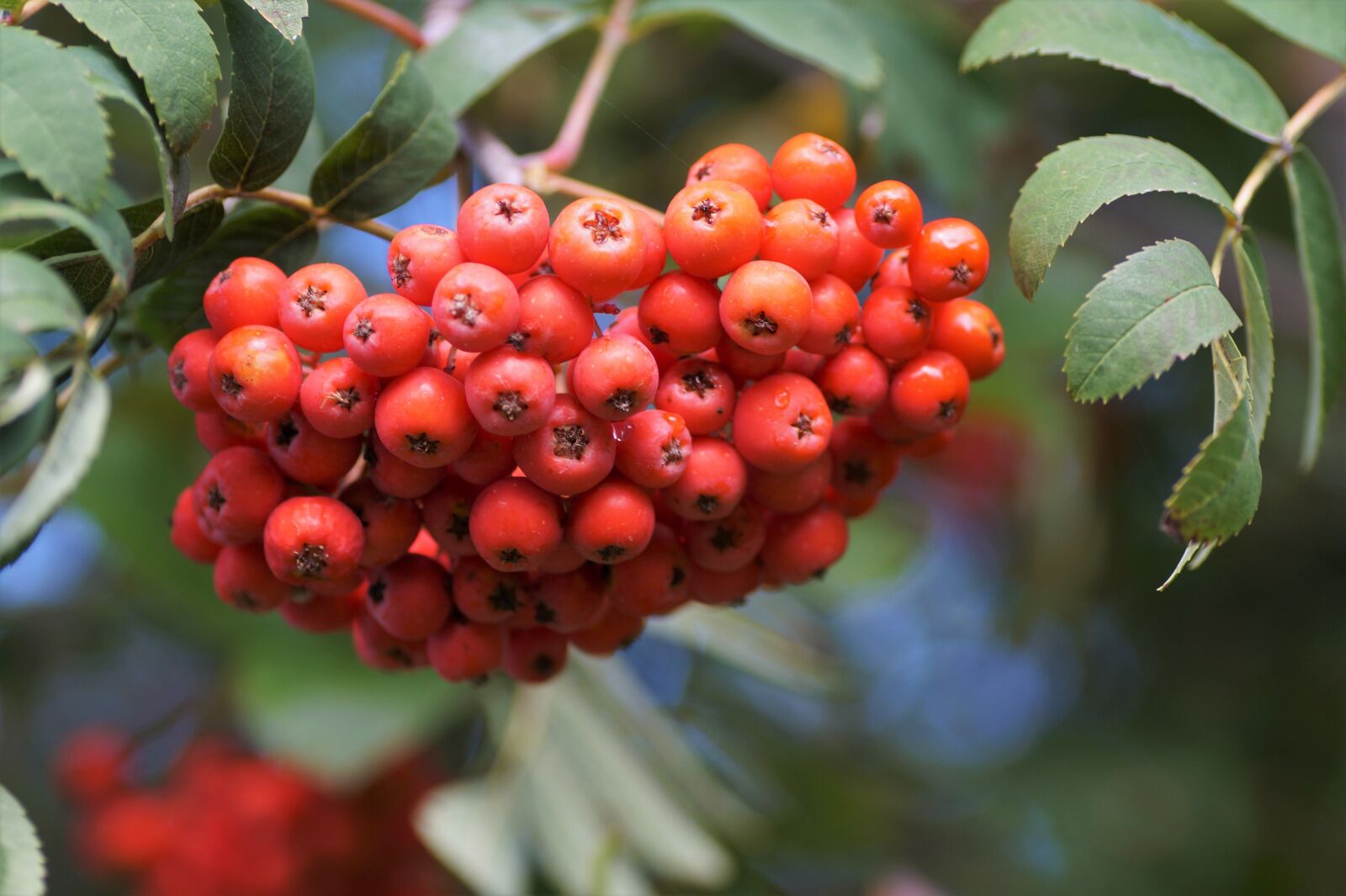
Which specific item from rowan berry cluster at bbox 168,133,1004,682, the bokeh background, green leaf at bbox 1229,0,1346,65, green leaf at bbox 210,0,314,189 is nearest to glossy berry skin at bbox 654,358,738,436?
rowan berry cluster at bbox 168,133,1004,682

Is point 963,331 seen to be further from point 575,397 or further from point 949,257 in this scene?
point 575,397

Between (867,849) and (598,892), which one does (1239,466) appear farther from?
(867,849)

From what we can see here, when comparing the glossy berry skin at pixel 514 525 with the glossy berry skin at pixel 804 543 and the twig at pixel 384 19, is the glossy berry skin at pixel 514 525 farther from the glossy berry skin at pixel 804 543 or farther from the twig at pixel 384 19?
the twig at pixel 384 19

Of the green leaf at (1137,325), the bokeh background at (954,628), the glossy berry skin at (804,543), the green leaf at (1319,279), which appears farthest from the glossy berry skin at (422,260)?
the bokeh background at (954,628)

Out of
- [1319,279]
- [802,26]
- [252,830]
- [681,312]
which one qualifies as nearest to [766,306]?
[681,312]

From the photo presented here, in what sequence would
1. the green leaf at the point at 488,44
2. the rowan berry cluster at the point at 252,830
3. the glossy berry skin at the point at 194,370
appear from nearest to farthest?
1. the glossy berry skin at the point at 194,370
2. the green leaf at the point at 488,44
3. the rowan berry cluster at the point at 252,830

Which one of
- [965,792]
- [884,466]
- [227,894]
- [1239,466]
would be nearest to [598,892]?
[227,894]

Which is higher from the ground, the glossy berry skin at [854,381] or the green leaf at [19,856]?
the glossy berry skin at [854,381]

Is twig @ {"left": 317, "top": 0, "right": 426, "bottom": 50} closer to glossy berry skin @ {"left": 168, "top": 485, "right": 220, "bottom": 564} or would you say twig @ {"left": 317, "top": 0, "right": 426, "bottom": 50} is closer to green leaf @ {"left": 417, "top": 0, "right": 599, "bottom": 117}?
green leaf @ {"left": 417, "top": 0, "right": 599, "bottom": 117}
